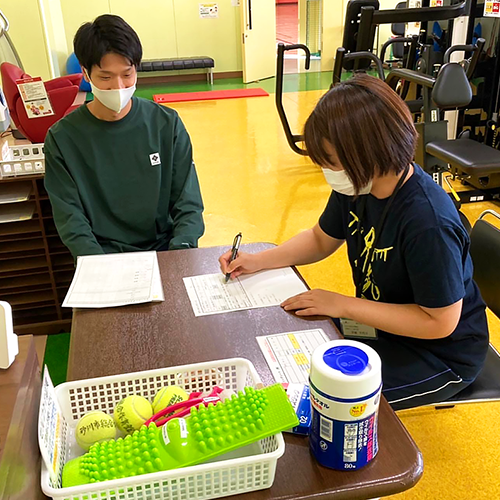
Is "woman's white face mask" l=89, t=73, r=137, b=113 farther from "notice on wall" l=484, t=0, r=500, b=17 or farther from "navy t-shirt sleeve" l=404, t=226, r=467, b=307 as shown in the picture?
"notice on wall" l=484, t=0, r=500, b=17

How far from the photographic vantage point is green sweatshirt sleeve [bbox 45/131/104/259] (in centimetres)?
183

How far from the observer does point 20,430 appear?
0.69m

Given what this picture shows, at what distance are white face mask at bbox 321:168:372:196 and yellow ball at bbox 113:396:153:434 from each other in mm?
646

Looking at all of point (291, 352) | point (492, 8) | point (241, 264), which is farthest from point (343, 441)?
point (492, 8)

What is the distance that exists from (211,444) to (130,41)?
144 cm

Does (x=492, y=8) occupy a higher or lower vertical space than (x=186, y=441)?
higher

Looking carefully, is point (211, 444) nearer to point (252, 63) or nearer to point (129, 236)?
point (129, 236)

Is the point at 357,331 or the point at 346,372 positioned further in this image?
the point at 357,331

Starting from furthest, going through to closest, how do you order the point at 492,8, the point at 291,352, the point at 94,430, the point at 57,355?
the point at 492,8, the point at 57,355, the point at 291,352, the point at 94,430

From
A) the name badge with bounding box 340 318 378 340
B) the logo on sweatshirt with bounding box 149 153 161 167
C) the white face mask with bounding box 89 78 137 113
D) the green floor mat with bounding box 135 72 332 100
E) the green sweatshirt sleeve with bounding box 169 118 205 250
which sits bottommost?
the green floor mat with bounding box 135 72 332 100

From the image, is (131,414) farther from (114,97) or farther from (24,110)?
(24,110)

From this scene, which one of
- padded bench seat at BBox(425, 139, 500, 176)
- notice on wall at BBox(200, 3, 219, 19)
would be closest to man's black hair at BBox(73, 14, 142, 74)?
padded bench seat at BBox(425, 139, 500, 176)

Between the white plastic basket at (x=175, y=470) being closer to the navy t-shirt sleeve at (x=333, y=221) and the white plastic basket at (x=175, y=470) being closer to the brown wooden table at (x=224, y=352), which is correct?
the brown wooden table at (x=224, y=352)

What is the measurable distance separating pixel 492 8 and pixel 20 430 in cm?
420
